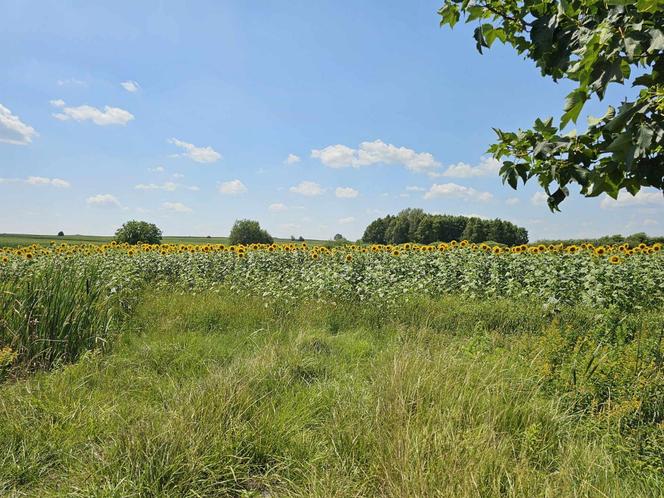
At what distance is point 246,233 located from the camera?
44.5 metres

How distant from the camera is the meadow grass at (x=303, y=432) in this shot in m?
2.33

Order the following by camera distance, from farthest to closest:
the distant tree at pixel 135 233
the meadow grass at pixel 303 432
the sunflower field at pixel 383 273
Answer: the distant tree at pixel 135 233 < the sunflower field at pixel 383 273 < the meadow grass at pixel 303 432

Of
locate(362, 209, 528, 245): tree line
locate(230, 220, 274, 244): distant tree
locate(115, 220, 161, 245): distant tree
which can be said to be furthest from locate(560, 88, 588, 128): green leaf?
locate(230, 220, 274, 244): distant tree

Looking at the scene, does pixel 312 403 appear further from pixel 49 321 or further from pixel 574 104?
pixel 49 321

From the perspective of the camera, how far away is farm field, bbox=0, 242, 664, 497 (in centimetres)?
240

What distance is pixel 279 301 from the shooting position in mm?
7508

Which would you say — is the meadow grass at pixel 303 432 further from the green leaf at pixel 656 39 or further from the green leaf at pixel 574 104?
the green leaf at pixel 656 39

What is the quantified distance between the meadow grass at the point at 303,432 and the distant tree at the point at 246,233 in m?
39.8

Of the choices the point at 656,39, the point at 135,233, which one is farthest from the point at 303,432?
the point at 135,233

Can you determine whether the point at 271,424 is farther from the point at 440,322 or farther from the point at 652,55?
the point at 440,322

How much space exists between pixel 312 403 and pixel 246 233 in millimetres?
42172

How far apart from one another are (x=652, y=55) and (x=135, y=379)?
4.44m

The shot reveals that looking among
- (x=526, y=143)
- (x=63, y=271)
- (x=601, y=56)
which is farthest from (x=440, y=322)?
(x=63, y=271)

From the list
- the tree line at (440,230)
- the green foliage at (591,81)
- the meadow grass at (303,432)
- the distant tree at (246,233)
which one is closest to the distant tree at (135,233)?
the distant tree at (246,233)
